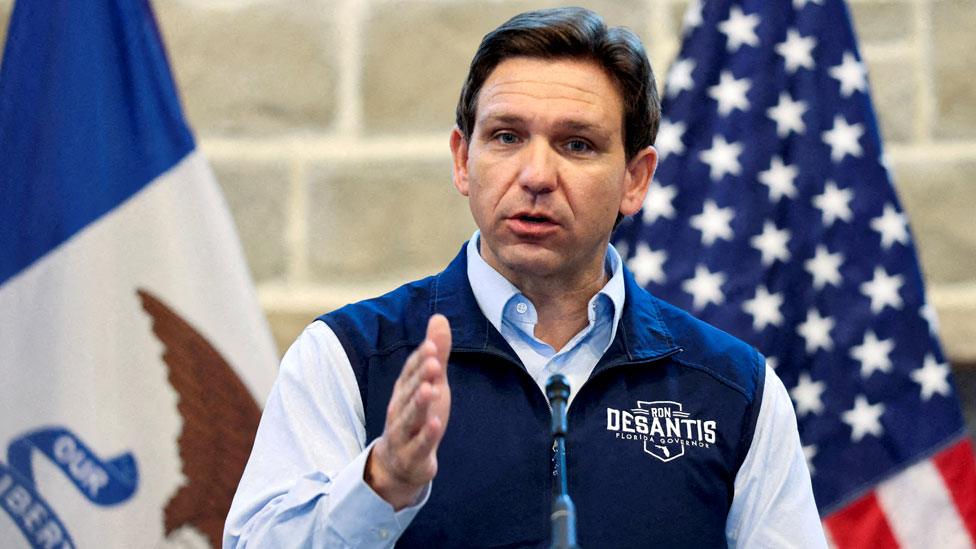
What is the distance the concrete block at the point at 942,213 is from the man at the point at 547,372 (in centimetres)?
167

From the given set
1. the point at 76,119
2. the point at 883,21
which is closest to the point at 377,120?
the point at 76,119

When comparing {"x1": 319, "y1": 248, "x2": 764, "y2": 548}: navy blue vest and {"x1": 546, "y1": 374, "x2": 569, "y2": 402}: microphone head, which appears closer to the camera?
{"x1": 546, "y1": 374, "x2": 569, "y2": 402}: microphone head

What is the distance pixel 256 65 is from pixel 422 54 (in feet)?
1.51

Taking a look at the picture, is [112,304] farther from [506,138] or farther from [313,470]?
[313,470]

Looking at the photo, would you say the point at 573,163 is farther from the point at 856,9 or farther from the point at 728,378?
the point at 856,9

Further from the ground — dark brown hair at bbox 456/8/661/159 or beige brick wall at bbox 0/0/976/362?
dark brown hair at bbox 456/8/661/159

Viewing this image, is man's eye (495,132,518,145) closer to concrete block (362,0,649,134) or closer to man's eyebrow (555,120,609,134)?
man's eyebrow (555,120,609,134)

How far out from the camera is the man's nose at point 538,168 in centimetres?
192

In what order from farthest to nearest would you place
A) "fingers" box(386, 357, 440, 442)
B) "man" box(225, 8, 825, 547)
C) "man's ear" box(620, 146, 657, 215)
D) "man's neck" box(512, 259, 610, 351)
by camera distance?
"man's ear" box(620, 146, 657, 215), "man's neck" box(512, 259, 610, 351), "man" box(225, 8, 825, 547), "fingers" box(386, 357, 440, 442)

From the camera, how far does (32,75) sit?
3232 mm

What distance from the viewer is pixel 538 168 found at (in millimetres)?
1918

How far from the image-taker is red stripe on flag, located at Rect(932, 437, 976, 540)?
3.30 metres

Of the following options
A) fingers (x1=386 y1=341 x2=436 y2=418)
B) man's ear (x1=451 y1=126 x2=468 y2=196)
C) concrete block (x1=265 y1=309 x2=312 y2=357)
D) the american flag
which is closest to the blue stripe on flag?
concrete block (x1=265 y1=309 x2=312 y2=357)

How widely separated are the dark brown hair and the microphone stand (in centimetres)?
71
